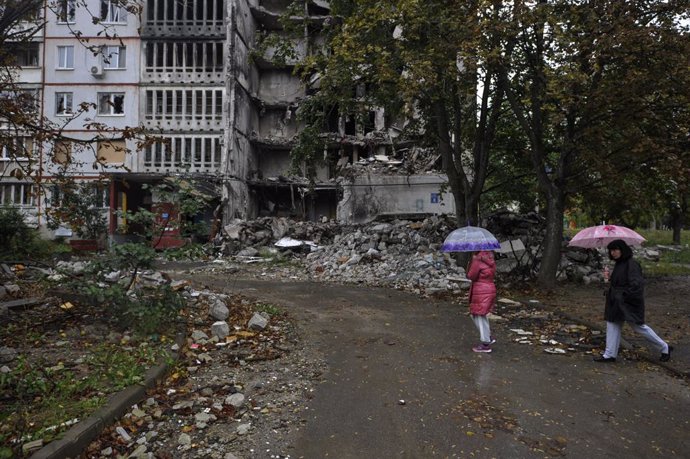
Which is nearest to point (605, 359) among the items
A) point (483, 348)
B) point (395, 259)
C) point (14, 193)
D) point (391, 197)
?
point (483, 348)

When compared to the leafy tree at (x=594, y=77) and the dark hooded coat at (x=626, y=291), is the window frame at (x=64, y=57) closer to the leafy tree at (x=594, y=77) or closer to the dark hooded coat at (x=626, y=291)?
the leafy tree at (x=594, y=77)

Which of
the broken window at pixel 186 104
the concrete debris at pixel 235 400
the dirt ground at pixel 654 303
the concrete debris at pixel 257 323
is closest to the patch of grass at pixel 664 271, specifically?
the dirt ground at pixel 654 303

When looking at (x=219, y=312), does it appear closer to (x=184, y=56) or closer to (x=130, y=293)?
(x=130, y=293)

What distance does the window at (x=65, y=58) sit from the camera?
31.3 meters

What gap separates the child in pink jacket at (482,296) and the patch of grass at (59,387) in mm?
4393

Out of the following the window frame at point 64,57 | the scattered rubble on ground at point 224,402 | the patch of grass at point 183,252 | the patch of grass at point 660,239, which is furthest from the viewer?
the patch of grass at point 660,239

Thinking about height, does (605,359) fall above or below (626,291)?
below

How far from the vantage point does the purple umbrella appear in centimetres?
771

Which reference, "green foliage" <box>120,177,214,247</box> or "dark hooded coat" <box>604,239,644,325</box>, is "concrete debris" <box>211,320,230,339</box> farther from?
"dark hooded coat" <box>604,239,644,325</box>

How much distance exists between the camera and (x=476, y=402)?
5035 mm

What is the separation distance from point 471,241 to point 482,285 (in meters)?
0.95

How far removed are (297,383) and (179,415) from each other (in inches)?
56.7

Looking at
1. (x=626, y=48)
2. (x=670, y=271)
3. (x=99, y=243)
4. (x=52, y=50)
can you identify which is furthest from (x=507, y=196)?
(x=52, y=50)

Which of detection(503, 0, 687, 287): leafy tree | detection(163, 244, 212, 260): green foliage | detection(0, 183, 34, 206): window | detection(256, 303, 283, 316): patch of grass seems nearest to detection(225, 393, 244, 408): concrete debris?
detection(163, 244, 212, 260): green foliage
